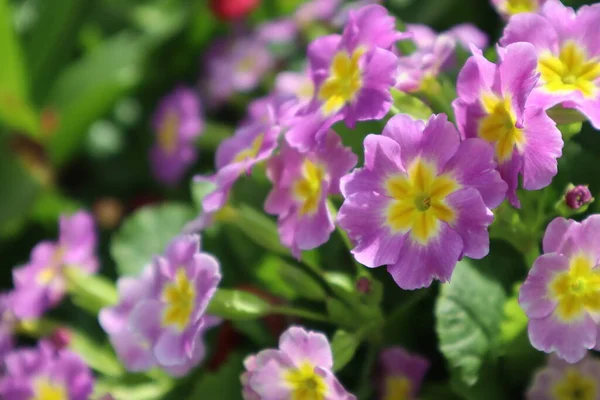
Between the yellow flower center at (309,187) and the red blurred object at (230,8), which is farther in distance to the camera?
the red blurred object at (230,8)

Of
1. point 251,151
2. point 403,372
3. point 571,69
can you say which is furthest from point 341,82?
point 403,372

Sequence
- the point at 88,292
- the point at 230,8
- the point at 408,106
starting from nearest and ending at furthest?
1. the point at 408,106
2. the point at 88,292
3. the point at 230,8

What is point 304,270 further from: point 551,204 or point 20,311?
point 20,311

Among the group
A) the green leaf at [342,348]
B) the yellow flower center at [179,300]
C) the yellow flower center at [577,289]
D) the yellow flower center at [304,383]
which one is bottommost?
the green leaf at [342,348]

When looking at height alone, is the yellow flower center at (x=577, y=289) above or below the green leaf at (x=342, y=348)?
above

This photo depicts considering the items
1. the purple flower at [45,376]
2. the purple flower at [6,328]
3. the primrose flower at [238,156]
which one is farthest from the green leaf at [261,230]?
the purple flower at [6,328]

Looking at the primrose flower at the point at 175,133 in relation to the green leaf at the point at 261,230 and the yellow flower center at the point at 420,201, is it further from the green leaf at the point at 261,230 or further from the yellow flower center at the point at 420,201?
the yellow flower center at the point at 420,201

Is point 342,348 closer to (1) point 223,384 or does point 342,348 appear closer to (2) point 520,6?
(1) point 223,384

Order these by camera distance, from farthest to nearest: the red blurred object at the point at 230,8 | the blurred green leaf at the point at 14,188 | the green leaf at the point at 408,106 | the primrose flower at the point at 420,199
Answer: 1. the red blurred object at the point at 230,8
2. the blurred green leaf at the point at 14,188
3. the green leaf at the point at 408,106
4. the primrose flower at the point at 420,199
